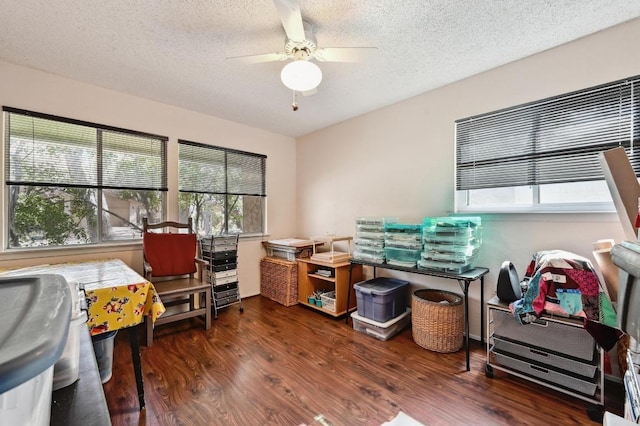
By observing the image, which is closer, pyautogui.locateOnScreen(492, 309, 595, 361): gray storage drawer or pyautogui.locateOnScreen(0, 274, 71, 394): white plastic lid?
pyautogui.locateOnScreen(0, 274, 71, 394): white plastic lid

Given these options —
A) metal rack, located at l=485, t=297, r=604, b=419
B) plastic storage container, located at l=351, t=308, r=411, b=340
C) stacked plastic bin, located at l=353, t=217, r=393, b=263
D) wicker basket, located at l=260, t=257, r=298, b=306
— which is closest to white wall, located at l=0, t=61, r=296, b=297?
wicker basket, located at l=260, t=257, r=298, b=306

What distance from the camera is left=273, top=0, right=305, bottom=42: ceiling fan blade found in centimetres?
137

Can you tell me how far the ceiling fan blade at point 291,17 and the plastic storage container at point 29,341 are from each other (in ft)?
4.92

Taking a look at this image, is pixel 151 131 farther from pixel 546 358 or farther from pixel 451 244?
pixel 546 358

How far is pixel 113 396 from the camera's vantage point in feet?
5.68

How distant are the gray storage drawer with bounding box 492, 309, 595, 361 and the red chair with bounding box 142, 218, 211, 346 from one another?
2596 mm

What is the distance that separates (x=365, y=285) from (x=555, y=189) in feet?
5.92

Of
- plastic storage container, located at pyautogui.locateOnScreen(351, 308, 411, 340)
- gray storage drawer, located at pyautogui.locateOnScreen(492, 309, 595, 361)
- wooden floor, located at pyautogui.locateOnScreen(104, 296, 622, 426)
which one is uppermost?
gray storage drawer, located at pyautogui.locateOnScreen(492, 309, 595, 361)

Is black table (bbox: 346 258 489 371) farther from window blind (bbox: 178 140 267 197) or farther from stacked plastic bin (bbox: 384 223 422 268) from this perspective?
window blind (bbox: 178 140 267 197)

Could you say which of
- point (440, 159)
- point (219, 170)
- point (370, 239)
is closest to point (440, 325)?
point (370, 239)

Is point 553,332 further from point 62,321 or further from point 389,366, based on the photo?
point 62,321

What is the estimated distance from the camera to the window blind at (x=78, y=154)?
2324 mm

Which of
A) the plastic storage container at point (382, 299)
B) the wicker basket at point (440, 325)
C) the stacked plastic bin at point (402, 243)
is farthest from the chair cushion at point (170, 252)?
the wicker basket at point (440, 325)

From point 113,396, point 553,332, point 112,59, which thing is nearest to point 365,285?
point 553,332
